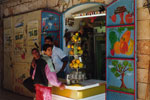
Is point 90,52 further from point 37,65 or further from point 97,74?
point 37,65

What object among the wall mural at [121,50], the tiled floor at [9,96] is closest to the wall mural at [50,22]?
the wall mural at [121,50]

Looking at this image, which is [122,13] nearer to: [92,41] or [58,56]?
[58,56]

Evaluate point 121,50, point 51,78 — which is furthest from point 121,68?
point 51,78

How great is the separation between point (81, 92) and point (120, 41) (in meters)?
1.39

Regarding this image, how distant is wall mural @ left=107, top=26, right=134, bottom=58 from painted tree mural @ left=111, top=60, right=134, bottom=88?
6.3 inches

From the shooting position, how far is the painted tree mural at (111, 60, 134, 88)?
4.22 m

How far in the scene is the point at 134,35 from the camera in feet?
13.5

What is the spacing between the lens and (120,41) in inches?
172

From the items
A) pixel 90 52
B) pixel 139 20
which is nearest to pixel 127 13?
pixel 139 20

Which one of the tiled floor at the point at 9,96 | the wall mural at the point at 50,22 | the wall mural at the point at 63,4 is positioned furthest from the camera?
the tiled floor at the point at 9,96

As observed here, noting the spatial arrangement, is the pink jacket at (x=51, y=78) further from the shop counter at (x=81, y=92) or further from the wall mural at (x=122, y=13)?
the wall mural at (x=122, y=13)

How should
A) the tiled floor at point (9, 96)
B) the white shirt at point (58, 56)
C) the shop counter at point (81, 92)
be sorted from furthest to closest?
the tiled floor at point (9, 96)
the white shirt at point (58, 56)
the shop counter at point (81, 92)

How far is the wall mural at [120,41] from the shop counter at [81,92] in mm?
741

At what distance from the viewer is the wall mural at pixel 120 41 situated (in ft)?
13.8
